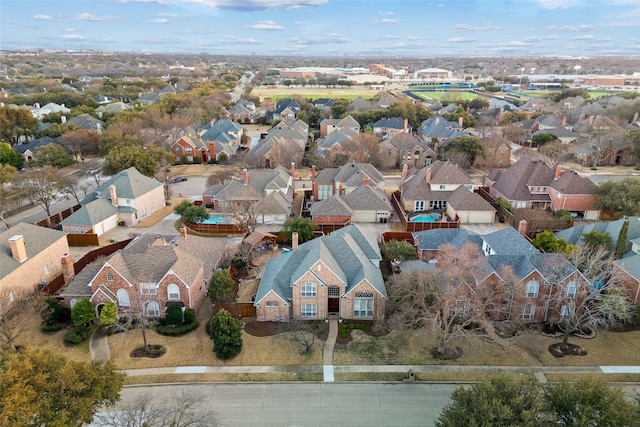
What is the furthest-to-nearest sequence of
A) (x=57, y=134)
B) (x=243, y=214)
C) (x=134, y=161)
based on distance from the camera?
A: (x=57, y=134) → (x=134, y=161) → (x=243, y=214)

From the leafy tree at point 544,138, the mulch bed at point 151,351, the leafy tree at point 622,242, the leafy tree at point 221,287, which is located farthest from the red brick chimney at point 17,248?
the leafy tree at point 544,138

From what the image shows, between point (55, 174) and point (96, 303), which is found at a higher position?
point (55, 174)

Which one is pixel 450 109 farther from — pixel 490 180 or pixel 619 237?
pixel 619 237

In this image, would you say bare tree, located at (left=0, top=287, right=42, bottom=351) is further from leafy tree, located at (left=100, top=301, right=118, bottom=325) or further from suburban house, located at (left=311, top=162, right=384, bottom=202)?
suburban house, located at (left=311, top=162, right=384, bottom=202)

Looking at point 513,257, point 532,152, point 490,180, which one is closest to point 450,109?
point 532,152

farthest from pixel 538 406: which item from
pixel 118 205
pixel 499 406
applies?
pixel 118 205

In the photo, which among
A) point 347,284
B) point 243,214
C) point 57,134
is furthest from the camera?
point 57,134

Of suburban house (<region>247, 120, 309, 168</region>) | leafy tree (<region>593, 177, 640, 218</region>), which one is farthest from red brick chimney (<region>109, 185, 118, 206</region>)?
leafy tree (<region>593, 177, 640, 218</region>)

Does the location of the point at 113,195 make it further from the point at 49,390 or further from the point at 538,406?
the point at 538,406
